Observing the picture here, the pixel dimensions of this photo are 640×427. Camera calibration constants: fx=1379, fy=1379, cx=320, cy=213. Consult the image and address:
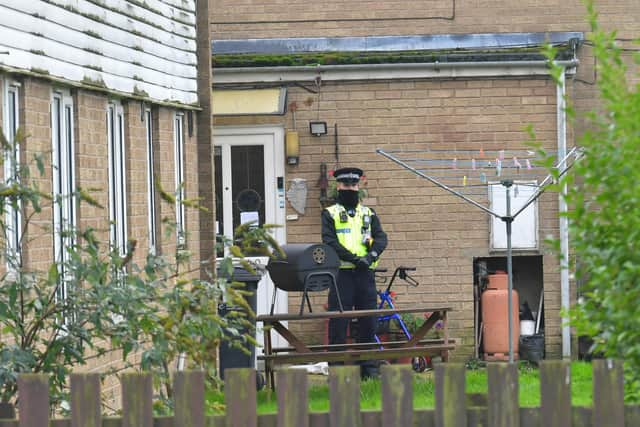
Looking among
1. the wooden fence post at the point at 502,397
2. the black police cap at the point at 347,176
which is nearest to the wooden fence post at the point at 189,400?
the wooden fence post at the point at 502,397

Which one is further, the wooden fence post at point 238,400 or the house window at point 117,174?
the house window at point 117,174

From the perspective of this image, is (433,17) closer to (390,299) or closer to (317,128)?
(317,128)

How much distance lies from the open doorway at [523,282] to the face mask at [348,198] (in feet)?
9.78

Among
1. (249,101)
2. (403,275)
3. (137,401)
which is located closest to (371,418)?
(137,401)

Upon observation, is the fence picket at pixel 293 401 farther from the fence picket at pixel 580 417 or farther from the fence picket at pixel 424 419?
the fence picket at pixel 580 417

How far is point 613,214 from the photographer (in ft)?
13.2

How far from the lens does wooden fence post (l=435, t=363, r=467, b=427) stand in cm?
392

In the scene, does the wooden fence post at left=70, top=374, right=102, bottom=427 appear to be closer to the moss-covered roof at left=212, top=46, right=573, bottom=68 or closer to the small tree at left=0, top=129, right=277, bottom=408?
the small tree at left=0, top=129, right=277, bottom=408

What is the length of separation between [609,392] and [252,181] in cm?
1172

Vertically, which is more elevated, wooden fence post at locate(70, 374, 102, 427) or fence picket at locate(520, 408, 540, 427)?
wooden fence post at locate(70, 374, 102, 427)

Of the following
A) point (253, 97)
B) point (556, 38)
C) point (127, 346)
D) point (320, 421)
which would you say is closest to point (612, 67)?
point (320, 421)

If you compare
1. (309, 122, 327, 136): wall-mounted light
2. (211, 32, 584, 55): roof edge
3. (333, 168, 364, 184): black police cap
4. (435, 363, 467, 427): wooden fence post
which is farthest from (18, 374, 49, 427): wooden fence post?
(211, 32, 584, 55): roof edge

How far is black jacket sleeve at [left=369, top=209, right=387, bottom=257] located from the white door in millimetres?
2449

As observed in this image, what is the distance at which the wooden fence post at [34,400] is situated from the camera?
12.8ft
